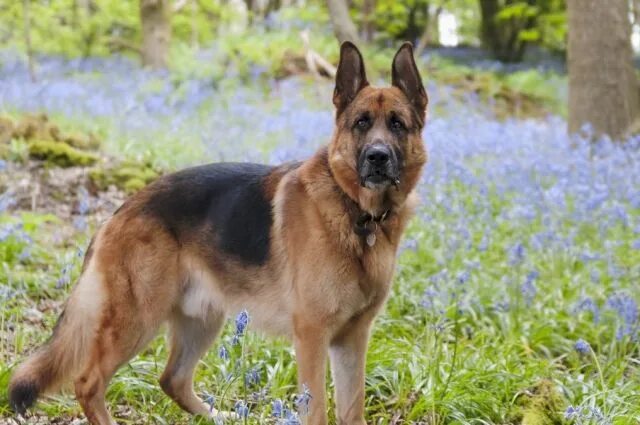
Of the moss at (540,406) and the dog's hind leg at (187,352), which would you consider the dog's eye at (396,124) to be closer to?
the dog's hind leg at (187,352)

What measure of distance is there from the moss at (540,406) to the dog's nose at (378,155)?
58.1 inches

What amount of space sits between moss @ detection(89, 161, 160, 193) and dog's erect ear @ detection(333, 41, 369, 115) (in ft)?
14.0

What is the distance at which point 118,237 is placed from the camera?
152 inches

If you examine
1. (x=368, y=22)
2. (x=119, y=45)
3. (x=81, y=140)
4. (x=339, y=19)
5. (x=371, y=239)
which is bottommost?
(x=81, y=140)

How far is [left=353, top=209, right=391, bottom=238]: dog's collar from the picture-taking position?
3.59 metres

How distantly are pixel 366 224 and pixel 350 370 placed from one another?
30.0 inches

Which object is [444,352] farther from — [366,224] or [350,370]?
[366,224]

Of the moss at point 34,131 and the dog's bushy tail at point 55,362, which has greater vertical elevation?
the moss at point 34,131

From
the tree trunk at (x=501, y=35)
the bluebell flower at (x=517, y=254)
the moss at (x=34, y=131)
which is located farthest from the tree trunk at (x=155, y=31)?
the bluebell flower at (x=517, y=254)

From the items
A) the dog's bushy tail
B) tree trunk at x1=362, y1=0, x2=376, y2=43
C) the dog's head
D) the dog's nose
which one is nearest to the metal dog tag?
the dog's head

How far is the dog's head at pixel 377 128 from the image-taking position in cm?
351

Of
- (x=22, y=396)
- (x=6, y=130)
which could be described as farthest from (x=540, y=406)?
(x=6, y=130)

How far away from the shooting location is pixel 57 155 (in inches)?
331

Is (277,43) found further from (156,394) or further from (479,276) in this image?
(156,394)
